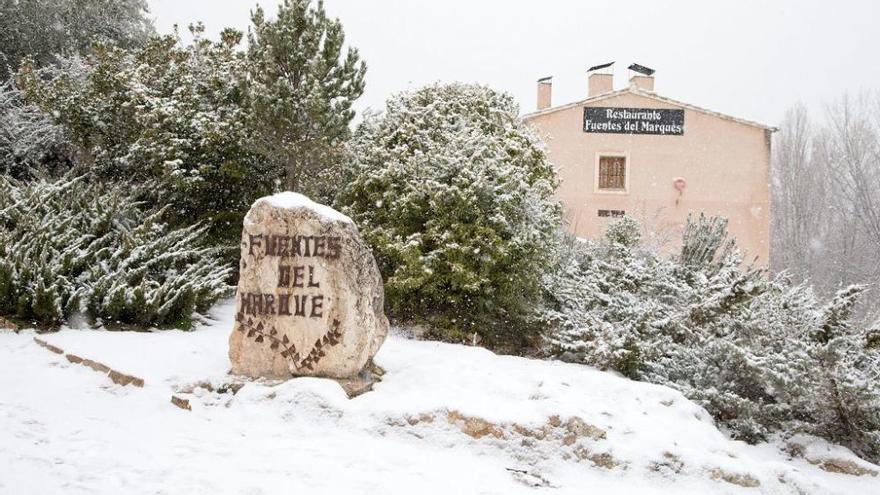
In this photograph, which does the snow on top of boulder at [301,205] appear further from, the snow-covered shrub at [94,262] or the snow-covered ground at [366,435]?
the snow-covered shrub at [94,262]

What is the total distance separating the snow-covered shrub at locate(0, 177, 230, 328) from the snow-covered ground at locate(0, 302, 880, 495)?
26.0 inches

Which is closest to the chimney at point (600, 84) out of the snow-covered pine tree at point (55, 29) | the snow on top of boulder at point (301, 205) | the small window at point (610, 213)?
the small window at point (610, 213)

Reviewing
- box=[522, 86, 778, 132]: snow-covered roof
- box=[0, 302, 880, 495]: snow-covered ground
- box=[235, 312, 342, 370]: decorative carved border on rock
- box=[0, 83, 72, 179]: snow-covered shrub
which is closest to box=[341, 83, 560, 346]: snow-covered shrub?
box=[0, 302, 880, 495]: snow-covered ground

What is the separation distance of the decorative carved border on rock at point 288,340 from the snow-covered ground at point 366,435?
24cm

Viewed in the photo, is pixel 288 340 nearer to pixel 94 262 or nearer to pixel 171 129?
pixel 94 262

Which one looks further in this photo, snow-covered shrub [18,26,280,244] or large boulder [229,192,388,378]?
snow-covered shrub [18,26,280,244]

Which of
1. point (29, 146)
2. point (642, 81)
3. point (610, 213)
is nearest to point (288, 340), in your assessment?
point (29, 146)

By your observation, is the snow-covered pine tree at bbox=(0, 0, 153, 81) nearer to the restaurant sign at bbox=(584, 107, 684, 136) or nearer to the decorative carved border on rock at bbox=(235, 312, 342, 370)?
the decorative carved border on rock at bbox=(235, 312, 342, 370)

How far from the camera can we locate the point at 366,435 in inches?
187

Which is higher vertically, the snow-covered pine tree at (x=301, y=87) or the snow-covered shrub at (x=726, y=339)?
the snow-covered pine tree at (x=301, y=87)

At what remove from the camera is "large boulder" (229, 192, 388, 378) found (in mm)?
5488

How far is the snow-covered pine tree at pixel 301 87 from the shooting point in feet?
29.9

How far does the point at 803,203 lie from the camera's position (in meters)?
28.2

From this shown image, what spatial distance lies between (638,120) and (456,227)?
40.2 ft
